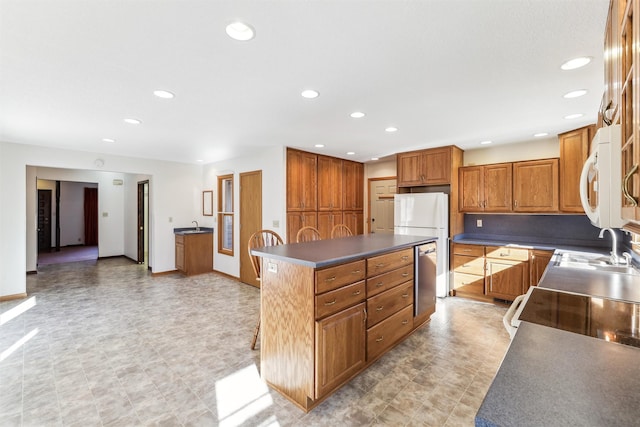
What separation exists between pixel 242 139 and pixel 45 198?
28.4ft

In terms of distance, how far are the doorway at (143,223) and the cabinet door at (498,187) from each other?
6614mm

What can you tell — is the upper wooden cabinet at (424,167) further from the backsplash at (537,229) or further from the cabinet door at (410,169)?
the backsplash at (537,229)

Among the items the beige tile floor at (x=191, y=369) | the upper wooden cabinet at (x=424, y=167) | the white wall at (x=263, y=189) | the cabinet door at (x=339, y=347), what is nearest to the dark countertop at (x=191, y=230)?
the white wall at (x=263, y=189)

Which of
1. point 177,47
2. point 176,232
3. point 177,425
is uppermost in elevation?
point 177,47

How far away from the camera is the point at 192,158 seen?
550cm

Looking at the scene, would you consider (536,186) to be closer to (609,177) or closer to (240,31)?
(609,177)

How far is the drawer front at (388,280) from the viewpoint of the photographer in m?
2.29

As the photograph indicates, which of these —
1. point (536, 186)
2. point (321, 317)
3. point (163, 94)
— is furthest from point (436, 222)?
point (163, 94)

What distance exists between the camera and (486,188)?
13.7 feet

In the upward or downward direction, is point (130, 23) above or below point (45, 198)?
above

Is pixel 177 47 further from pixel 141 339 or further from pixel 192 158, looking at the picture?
pixel 192 158

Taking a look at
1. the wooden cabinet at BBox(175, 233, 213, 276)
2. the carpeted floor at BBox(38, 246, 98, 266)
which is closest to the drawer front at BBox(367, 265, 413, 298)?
the wooden cabinet at BBox(175, 233, 213, 276)

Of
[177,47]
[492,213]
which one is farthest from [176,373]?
[492,213]

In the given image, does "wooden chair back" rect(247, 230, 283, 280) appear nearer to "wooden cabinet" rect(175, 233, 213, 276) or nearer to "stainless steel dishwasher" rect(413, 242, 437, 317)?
"stainless steel dishwasher" rect(413, 242, 437, 317)
